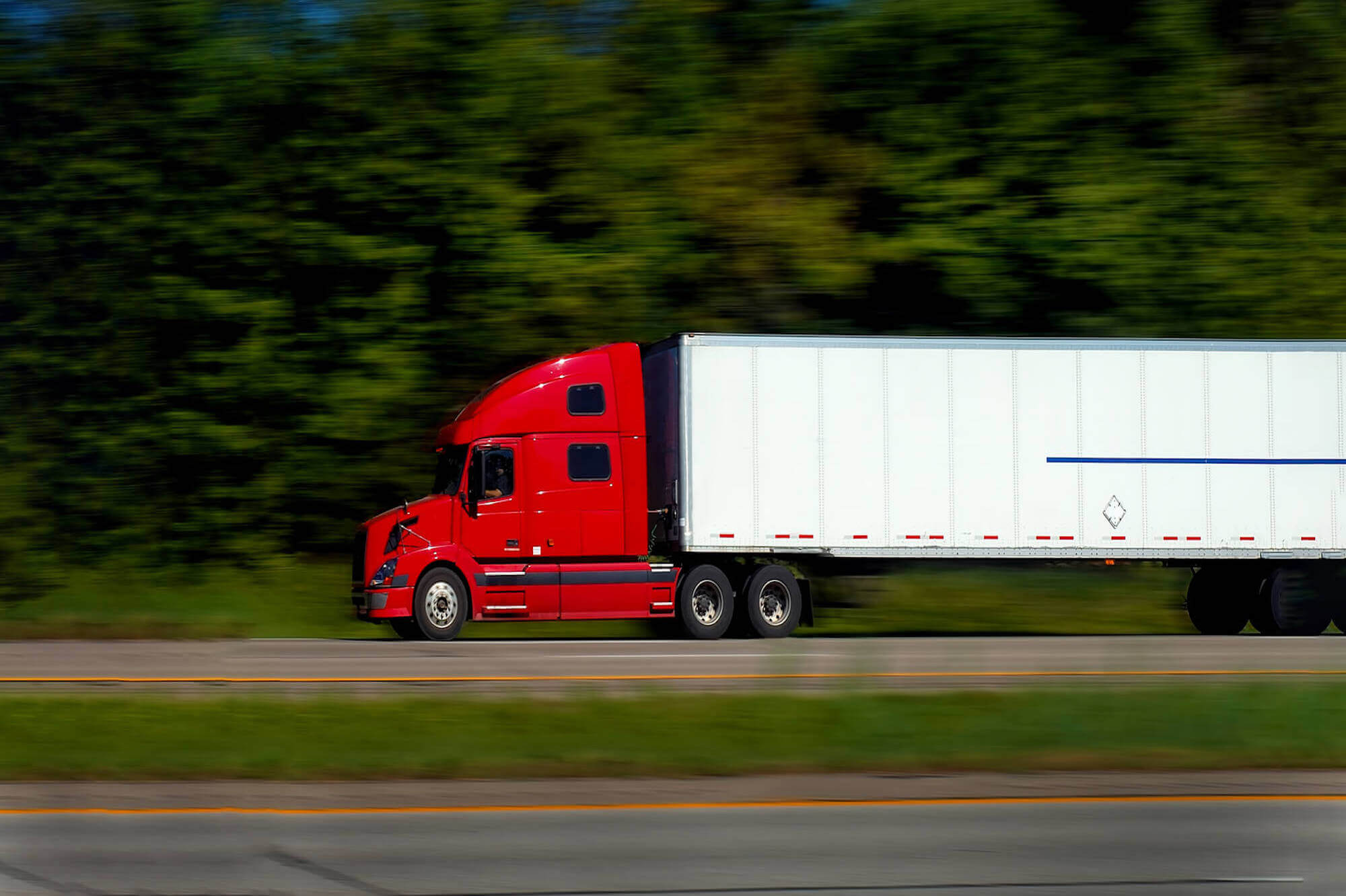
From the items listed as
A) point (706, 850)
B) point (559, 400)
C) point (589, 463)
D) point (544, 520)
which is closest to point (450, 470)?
point (544, 520)

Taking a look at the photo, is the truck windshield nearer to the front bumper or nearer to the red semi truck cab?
the red semi truck cab

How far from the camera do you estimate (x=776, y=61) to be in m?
28.5

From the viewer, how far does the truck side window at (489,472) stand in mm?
20875

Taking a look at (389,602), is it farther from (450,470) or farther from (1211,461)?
(1211,461)

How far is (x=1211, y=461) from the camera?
21.3m

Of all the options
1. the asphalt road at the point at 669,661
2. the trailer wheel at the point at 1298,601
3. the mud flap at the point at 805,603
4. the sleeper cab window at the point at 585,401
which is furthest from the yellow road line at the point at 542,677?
the sleeper cab window at the point at 585,401

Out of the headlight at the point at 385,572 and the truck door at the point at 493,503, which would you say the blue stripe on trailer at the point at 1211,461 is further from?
the headlight at the point at 385,572

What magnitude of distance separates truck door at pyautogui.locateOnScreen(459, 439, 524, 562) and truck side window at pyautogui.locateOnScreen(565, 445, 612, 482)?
75 centimetres

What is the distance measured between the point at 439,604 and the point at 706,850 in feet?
44.4

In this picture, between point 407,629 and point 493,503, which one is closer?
point 493,503

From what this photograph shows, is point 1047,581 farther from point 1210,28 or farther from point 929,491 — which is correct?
point 1210,28

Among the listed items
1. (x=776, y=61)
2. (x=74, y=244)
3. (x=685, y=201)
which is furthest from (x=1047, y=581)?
(x=74, y=244)

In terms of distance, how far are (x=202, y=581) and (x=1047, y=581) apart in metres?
14.1

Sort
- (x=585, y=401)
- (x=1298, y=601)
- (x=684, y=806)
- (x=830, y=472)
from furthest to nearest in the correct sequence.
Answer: (x=1298, y=601) < (x=585, y=401) < (x=830, y=472) < (x=684, y=806)
